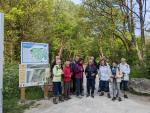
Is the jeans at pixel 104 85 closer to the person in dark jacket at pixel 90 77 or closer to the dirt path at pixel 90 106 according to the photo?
the person in dark jacket at pixel 90 77

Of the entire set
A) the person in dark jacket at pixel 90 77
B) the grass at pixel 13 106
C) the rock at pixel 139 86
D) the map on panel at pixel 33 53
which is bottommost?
the grass at pixel 13 106

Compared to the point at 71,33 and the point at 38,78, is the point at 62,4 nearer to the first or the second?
the point at 71,33

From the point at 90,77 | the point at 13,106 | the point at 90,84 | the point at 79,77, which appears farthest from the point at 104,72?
the point at 13,106

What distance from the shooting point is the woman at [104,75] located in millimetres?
17562

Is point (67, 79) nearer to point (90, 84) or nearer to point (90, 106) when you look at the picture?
point (90, 84)

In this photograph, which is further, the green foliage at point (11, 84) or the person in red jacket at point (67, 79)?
the green foliage at point (11, 84)

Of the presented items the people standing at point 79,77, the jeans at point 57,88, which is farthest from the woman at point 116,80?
the jeans at point 57,88

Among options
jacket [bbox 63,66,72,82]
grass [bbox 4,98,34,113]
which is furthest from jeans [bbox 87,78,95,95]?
grass [bbox 4,98,34,113]

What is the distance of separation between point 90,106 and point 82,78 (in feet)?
7.77

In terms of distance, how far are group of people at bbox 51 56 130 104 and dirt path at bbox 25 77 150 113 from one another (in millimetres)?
472

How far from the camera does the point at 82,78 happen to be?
17.5 metres

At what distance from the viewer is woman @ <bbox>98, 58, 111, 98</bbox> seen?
57.6 feet

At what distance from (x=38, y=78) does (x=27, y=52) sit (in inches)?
49.5

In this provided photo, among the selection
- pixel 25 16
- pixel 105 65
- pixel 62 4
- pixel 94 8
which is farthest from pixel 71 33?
pixel 105 65
